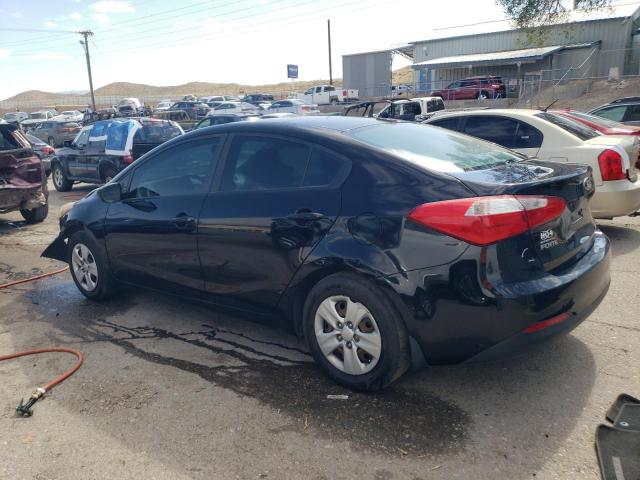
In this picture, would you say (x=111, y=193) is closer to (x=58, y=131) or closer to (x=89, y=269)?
(x=89, y=269)

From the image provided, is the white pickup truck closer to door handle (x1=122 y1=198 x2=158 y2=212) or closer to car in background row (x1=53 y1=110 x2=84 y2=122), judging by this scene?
car in background row (x1=53 y1=110 x2=84 y2=122)

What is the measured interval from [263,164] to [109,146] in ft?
29.6

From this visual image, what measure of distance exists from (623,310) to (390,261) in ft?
8.44

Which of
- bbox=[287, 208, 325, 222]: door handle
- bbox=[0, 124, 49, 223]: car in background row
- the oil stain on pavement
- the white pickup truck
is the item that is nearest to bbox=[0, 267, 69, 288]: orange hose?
the oil stain on pavement

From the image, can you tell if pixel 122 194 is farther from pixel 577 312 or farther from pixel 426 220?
pixel 577 312

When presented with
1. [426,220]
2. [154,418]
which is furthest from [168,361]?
[426,220]

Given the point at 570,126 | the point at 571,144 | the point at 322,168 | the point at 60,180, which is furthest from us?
the point at 60,180

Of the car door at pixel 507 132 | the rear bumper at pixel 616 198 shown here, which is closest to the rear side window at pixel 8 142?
the car door at pixel 507 132

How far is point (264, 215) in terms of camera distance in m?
3.70

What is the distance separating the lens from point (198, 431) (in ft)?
10.2

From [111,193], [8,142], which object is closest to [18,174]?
[8,142]

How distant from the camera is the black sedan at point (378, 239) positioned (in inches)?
117

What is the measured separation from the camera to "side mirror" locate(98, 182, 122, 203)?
488cm

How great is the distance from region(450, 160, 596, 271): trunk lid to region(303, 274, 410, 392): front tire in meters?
0.84
